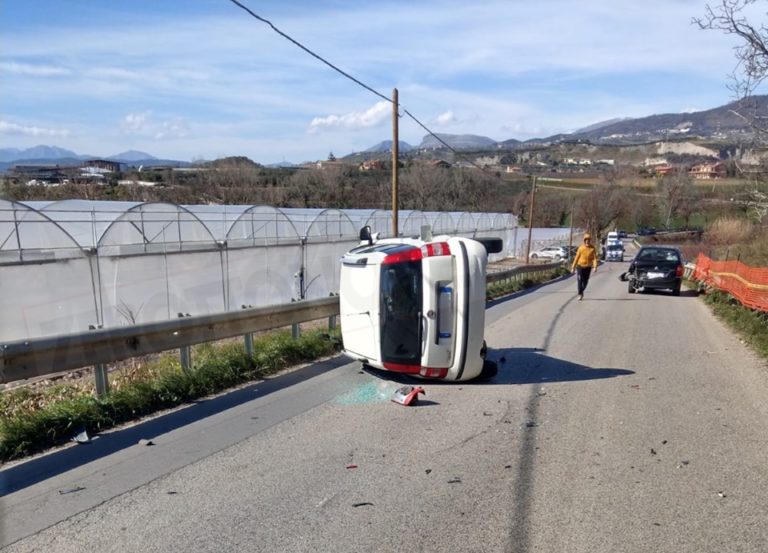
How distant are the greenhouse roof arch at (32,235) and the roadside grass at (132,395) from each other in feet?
26.6

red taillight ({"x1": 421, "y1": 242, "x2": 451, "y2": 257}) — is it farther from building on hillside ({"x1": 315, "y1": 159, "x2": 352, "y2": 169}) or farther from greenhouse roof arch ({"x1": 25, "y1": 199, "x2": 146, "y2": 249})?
building on hillside ({"x1": 315, "y1": 159, "x2": 352, "y2": 169})

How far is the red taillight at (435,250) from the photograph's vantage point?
275 inches

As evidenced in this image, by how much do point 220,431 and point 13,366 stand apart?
1877 millimetres

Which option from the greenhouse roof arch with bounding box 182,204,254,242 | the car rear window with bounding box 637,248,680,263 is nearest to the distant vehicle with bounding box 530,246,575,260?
the car rear window with bounding box 637,248,680,263

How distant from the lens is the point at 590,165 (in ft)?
416

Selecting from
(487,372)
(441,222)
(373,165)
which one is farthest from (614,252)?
(487,372)

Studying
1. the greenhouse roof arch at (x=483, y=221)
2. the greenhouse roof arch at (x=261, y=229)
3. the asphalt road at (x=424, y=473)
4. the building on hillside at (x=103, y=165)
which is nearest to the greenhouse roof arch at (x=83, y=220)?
the greenhouse roof arch at (x=261, y=229)

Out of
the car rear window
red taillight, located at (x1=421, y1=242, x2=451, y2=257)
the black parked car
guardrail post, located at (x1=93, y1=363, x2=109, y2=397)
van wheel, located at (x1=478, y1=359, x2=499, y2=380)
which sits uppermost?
red taillight, located at (x1=421, y1=242, x2=451, y2=257)

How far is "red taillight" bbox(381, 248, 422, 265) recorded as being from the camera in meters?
7.03

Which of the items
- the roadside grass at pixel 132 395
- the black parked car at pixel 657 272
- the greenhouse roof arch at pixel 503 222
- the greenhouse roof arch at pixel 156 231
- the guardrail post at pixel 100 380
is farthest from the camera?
the greenhouse roof arch at pixel 503 222

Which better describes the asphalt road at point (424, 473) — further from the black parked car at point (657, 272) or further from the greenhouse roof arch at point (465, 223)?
the greenhouse roof arch at point (465, 223)

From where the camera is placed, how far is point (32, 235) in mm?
15469

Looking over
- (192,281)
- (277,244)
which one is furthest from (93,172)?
(192,281)

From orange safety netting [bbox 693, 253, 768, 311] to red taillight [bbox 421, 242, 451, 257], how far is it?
8.60 m
